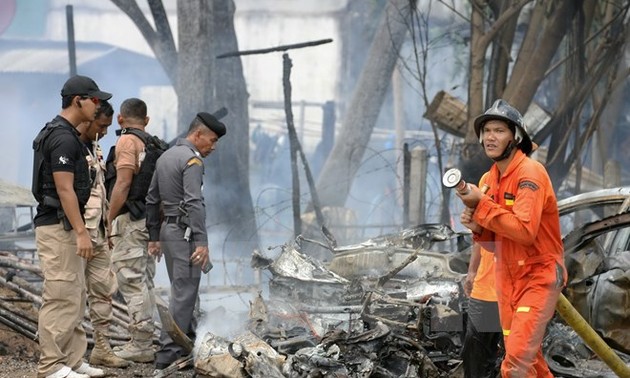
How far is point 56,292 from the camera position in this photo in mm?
6449

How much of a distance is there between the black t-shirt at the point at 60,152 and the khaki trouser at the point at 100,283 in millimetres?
571

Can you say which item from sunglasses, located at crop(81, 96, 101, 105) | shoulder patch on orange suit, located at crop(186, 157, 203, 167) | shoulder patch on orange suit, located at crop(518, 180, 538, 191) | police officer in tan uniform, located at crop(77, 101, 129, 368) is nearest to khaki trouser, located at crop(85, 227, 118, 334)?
police officer in tan uniform, located at crop(77, 101, 129, 368)

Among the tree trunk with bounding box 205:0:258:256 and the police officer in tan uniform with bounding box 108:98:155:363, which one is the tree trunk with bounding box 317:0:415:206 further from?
the police officer in tan uniform with bounding box 108:98:155:363

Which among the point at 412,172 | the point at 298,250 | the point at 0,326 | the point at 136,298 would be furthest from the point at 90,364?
the point at 412,172

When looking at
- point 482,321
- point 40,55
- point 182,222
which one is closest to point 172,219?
point 182,222

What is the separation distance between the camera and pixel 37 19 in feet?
60.9

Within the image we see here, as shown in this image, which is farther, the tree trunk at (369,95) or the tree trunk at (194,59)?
the tree trunk at (369,95)

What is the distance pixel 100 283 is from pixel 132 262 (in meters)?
0.53

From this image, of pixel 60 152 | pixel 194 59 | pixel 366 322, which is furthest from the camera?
pixel 194 59

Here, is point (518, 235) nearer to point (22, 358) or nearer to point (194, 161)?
point (194, 161)

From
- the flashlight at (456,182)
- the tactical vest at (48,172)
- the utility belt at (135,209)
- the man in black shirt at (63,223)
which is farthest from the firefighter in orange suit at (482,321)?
the utility belt at (135,209)

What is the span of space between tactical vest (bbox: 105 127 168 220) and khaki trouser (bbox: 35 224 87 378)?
1.08 meters

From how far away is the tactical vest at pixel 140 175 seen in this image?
24.7 ft

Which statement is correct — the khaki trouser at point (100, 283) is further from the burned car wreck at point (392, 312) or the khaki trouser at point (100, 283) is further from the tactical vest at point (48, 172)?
the burned car wreck at point (392, 312)
